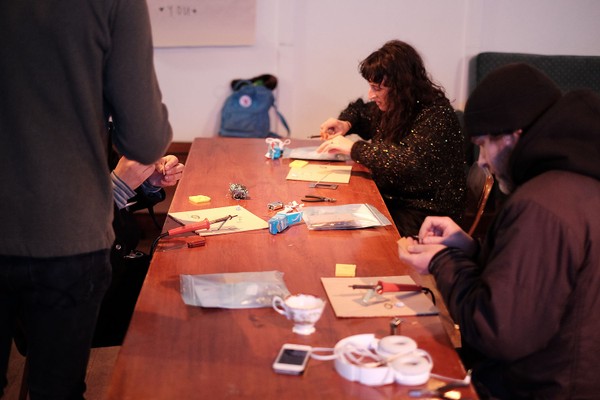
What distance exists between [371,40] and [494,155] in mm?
3064

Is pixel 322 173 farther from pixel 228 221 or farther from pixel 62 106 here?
pixel 62 106

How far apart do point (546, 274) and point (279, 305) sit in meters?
0.58

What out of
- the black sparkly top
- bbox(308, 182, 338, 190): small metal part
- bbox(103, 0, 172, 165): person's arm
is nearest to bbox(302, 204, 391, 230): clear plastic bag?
bbox(308, 182, 338, 190): small metal part

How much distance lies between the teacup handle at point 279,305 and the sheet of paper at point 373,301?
119 mm

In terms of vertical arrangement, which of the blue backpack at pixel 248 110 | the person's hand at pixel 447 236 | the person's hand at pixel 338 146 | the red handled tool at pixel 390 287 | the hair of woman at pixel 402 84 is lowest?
the blue backpack at pixel 248 110

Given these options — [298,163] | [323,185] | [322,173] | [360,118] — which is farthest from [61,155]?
[360,118]

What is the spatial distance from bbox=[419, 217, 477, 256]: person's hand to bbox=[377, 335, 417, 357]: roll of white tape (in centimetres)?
36

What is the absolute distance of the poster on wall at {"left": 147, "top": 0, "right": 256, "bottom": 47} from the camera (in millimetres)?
4316

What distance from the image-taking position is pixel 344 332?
58.2 inches

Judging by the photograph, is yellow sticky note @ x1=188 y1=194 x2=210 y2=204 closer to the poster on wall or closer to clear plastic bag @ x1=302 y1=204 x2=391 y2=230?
clear plastic bag @ x1=302 y1=204 x2=391 y2=230

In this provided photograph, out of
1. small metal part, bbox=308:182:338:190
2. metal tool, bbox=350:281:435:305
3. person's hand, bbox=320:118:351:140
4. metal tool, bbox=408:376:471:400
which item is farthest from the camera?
person's hand, bbox=320:118:351:140

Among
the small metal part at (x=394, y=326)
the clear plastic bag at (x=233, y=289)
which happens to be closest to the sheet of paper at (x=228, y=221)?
the clear plastic bag at (x=233, y=289)

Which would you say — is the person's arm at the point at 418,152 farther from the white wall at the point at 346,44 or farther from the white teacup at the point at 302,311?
the white wall at the point at 346,44

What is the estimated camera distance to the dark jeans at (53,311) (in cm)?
139
